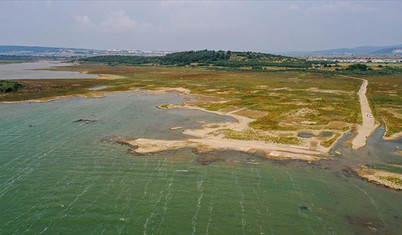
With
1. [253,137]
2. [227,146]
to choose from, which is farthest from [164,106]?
[227,146]

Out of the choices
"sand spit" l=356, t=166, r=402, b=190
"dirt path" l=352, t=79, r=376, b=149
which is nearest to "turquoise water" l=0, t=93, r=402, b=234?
"sand spit" l=356, t=166, r=402, b=190

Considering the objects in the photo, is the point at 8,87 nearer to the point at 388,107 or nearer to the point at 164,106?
the point at 164,106

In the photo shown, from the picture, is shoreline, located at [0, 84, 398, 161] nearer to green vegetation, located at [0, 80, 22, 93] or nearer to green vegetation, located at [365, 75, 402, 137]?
green vegetation, located at [365, 75, 402, 137]

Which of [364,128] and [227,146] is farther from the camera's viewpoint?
[364,128]

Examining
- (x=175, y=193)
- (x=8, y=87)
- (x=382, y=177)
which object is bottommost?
(x=175, y=193)

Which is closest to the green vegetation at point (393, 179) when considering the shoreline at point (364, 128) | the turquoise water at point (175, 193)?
the turquoise water at point (175, 193)

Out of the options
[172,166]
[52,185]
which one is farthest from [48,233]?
[172,166]
